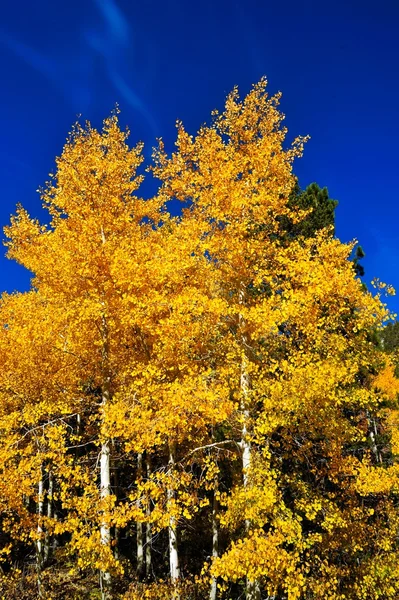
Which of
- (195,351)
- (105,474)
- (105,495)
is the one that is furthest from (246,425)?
(105,474)

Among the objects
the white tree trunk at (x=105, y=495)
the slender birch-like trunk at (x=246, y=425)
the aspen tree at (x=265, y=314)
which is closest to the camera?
the aspen tree at (x=265, y=314)

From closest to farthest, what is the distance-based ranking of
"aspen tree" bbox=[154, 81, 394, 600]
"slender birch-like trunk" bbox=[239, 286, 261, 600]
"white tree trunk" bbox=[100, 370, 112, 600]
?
1. "aspen tree" bbox=[154, 81, 394, 600]
2. "slender birch-like trunk" bbox=[239, 286, 261, 600]
3. "white tree trunk" bbox=[100, 370, 112, 600]

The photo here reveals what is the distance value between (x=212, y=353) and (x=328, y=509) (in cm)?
436

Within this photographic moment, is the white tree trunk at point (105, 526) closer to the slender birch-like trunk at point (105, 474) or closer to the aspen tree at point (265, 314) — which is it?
the slender birch-like trunk at point (105, 474)

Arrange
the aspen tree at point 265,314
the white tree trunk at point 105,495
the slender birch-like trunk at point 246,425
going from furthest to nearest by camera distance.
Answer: the white tree trunk at point 105,495
the slender birch-like trunk at point 246,425
the aspen tree at point 265,314

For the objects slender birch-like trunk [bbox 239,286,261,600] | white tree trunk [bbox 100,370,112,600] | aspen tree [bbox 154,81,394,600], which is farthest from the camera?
white tree trunk [bbox 100,370,112,600]

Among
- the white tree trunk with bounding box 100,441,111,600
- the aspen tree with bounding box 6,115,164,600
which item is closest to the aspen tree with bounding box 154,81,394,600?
the aspen tree with bounding box 6,115,164,600

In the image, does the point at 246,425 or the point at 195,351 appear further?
the point at 195,351

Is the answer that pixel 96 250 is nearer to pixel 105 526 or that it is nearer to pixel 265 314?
pixel 265 314

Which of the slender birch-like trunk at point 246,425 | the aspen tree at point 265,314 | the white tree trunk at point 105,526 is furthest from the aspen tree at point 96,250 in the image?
the slender birch-like trunk at point 246,425

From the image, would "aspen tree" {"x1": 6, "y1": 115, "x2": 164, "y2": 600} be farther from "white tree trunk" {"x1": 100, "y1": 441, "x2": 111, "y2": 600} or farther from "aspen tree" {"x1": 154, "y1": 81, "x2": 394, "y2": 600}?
"aspen tree" {"x1": 154, "y1": 81, "x2": 394, "y2": 600}

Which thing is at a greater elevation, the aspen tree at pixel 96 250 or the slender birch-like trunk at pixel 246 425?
the aspen tree at pixel 96 250

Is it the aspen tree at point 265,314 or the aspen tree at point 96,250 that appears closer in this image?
the aspen tree at point 265,314

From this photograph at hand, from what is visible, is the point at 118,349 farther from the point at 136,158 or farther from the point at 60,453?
the point at 136,158
